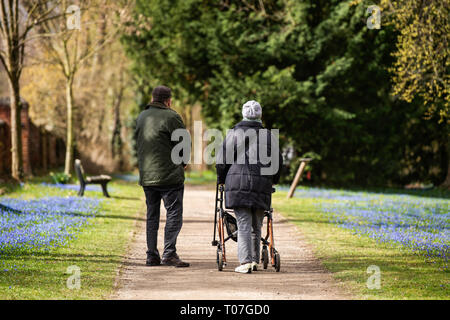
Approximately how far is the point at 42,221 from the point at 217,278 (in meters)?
5.94

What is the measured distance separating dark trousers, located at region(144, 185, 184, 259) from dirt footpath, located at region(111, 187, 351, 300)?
262 mm

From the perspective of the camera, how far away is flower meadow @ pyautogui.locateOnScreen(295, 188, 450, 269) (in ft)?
37.9

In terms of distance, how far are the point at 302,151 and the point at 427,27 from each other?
10.5 meters

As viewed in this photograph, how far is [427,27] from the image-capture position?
17.7 m

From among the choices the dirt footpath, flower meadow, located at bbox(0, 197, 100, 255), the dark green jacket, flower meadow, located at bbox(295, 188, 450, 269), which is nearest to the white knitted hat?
the dark green jacket

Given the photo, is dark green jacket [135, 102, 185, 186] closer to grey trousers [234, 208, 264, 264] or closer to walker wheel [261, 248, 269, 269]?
grey trousers [234, 208, 264, 264]

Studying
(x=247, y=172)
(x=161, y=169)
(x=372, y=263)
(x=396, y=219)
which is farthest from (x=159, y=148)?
(x=396, y=219)

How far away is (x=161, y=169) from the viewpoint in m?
9.04

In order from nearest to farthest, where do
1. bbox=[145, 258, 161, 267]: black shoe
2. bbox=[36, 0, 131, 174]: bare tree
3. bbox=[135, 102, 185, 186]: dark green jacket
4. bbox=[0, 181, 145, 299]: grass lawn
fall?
bbox=[0, 181, 145, 299]: grass lawn < bbox=[135, 102, 185, 186]: dark green jacket < bbox=[145, 258, 161, 267]: black shoe < bbox=[36, 0, 131, 174]: bare tree

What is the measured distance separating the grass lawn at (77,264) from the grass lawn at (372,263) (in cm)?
283

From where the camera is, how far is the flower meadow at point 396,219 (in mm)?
11562

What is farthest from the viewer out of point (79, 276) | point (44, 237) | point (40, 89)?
point (40, 89)
